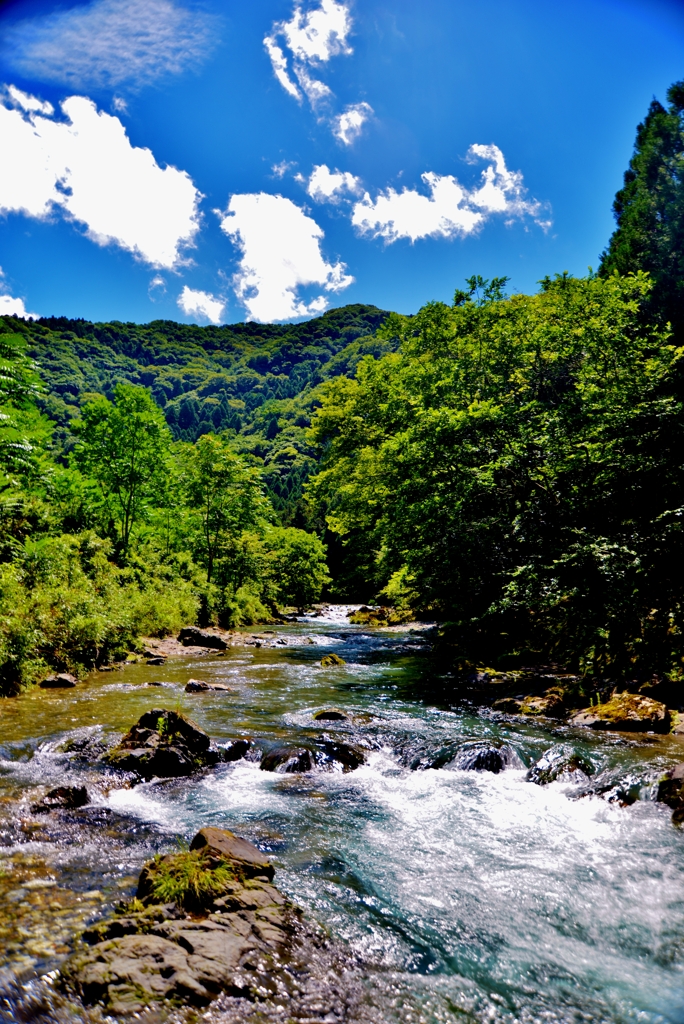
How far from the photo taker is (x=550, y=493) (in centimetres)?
1505

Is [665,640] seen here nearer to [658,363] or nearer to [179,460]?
[658,363]

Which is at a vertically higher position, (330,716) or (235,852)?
(235,852)

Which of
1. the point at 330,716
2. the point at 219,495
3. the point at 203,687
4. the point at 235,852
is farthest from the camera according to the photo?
the point at 219,495

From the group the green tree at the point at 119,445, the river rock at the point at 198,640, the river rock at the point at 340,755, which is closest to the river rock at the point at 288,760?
the river rock at the point at 340,755

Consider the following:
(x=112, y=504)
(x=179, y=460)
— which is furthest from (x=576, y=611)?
(x=179, y=460)

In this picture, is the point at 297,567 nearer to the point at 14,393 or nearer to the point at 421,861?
the point at 14,393

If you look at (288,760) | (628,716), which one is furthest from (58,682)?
Answer: (628,716)

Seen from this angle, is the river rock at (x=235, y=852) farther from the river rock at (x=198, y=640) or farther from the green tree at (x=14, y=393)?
the river rock at (x=198, y=640)

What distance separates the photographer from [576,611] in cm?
1296

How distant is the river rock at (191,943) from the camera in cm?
362

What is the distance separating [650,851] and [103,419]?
29351mm

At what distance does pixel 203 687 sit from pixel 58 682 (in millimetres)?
3688

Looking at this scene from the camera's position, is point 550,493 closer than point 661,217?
Yes

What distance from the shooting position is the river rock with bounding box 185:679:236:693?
568 inches
